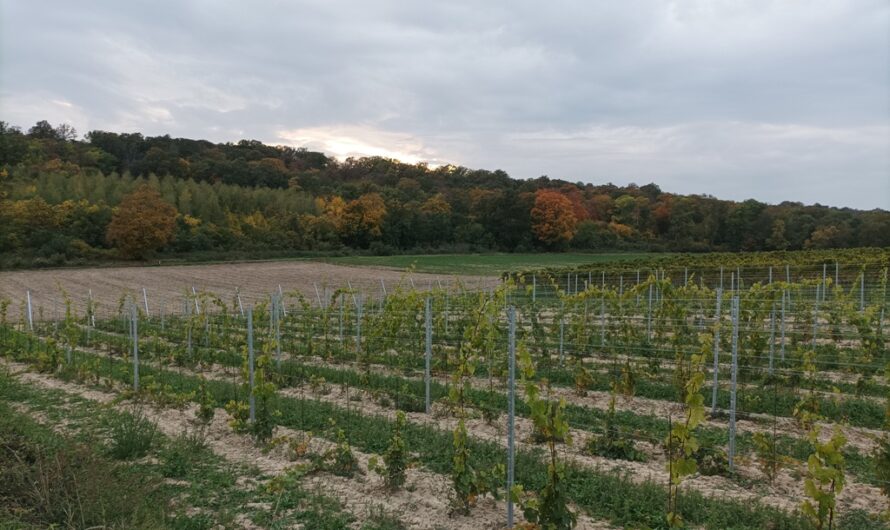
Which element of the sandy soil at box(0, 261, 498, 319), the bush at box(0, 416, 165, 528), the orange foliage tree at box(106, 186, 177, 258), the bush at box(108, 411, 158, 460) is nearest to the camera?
the bush at box(0, 416, 165, 528)

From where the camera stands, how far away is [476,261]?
58.5 meters

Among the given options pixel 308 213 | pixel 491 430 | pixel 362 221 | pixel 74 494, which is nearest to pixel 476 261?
pixel 362 221

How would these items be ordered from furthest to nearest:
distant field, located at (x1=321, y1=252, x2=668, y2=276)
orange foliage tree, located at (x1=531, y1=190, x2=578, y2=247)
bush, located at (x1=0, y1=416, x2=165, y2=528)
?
orange foliage tree, located at (x1=531, y1=190, x2=578, y2=247) → distant field, located at (x1=321, y1=252, x2=668, y2=276) → bush, located at (x1=0, y1=416, x2=165, y2=528)

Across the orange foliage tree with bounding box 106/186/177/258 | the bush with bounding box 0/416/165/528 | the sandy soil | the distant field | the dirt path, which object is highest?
the orange foliage tree with bounding box 106/186/177/258

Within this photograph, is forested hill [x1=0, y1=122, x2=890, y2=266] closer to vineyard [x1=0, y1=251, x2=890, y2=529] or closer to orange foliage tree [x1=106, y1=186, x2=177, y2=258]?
orange foliage tree [x1=106, y1=186, x2=177, y2=258]

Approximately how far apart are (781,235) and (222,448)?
70100mm

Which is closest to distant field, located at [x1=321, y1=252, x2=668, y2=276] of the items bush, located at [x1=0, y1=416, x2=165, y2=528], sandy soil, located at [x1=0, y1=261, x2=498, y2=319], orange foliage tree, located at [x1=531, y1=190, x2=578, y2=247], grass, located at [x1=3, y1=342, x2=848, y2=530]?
orange foliage tree, located at [x1=531, y1=190, x2=578, y2=247]

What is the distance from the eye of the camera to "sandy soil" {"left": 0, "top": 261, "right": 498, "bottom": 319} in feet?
101

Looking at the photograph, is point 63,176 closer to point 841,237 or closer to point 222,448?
point 222,448

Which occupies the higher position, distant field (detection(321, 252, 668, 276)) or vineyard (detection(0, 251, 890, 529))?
vineyard (detection(0, 251, 890, 529))

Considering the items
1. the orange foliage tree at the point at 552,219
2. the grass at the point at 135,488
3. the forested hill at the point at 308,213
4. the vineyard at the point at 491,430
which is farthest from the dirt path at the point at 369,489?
the orange foliage tree at the point at 552,219

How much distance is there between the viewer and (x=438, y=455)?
636 centimetres

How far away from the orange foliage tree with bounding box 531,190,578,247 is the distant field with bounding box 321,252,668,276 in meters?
3.43

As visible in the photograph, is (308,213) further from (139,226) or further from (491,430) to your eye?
(491,430)
